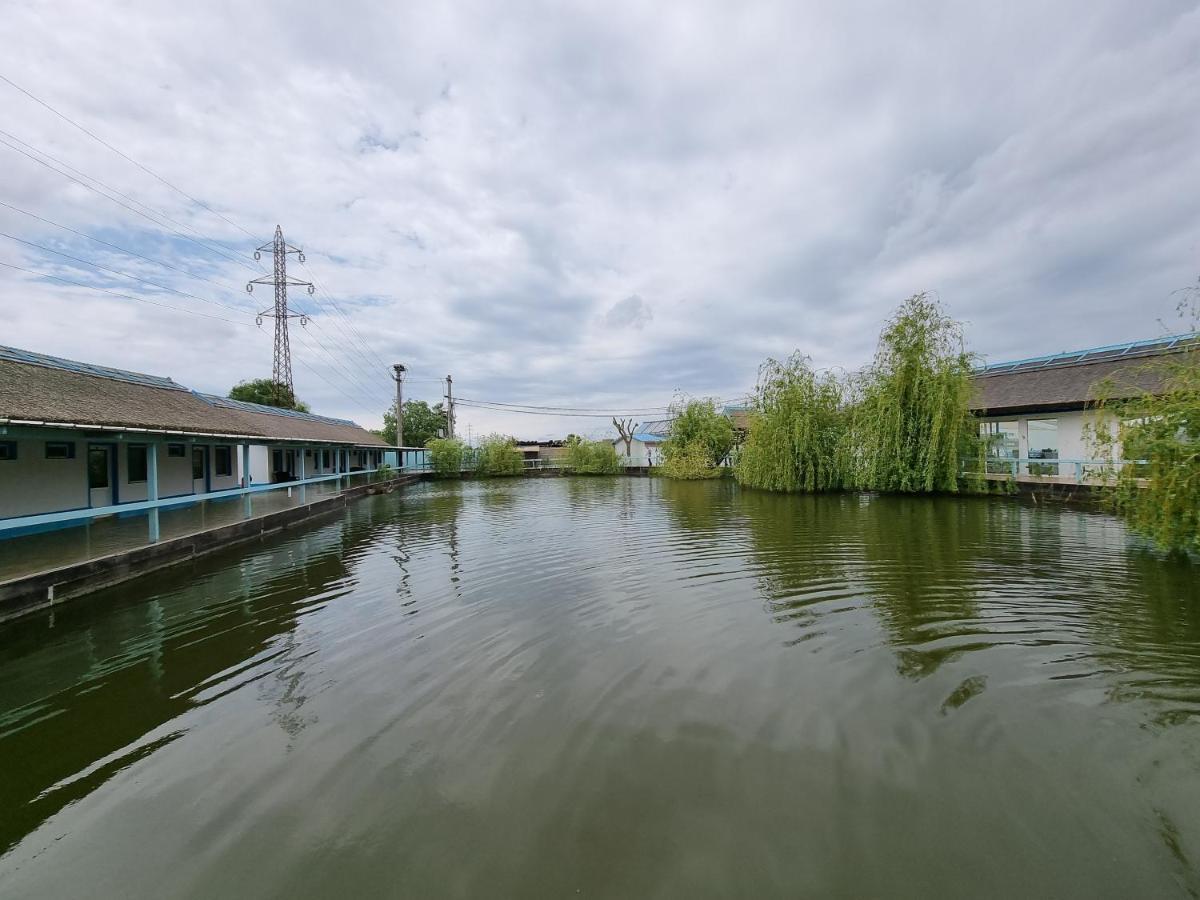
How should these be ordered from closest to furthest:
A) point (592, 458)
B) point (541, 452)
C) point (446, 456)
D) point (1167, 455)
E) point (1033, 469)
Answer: point (1167, 455), point (1033, 469), point (446, 456), point (592, 458), point (541, 452)

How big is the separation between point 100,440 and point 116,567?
5.51 m

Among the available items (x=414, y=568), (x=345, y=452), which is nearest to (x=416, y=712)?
(x=414, y=568)

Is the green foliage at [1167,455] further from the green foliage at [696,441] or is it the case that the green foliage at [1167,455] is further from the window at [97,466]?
the green foliage at [696,441]

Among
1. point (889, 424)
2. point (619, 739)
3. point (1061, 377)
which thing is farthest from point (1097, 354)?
point (619, 739)

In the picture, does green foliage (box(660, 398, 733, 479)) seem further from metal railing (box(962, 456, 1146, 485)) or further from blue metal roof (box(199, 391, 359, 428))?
blue metal roof (box(199, 391, 359, 428))

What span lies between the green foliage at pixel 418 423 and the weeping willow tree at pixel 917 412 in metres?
44.9

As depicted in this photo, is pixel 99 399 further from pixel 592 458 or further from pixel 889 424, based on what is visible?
pixel 592 458

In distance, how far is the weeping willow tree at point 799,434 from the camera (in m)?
19.1

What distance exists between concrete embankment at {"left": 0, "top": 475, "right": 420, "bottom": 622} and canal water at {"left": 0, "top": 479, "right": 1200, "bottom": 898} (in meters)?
0.31

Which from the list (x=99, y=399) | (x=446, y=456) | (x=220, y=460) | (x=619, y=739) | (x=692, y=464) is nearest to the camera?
(x=619, y=739)

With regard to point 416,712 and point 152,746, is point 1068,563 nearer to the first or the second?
point 416,712

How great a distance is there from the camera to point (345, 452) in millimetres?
27422

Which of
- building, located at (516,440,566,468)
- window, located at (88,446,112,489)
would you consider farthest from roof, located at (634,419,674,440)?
window, located at (88,446,112,489)

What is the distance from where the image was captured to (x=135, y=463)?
12750 millimetres
